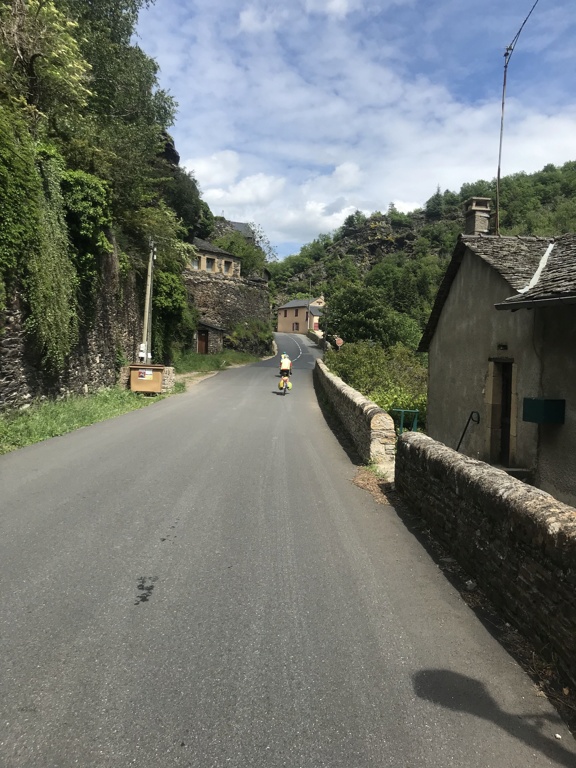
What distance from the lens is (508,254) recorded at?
969 cm

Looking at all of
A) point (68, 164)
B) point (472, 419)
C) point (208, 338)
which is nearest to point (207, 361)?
point (208, 338)

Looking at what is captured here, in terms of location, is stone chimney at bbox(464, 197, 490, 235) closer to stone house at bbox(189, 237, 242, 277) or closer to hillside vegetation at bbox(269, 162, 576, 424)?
hillside vegetation at bbox(269, 162, 576, 424)

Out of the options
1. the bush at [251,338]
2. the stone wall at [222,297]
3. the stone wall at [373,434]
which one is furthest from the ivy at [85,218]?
the bush at [251,338]

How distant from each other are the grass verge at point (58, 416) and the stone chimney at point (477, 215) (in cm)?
1110

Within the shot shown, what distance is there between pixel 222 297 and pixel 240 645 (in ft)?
164

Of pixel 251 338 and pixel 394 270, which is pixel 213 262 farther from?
pixel 394 270

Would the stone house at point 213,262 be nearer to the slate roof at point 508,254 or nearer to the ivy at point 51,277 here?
the ivy at point 51,277

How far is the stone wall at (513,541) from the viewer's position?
3.05 meters

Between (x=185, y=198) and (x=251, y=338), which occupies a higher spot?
(x=185, y=198)

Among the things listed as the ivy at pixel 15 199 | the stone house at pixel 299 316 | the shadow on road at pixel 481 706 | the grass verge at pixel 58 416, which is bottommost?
the shadow on road at pixel 481 706

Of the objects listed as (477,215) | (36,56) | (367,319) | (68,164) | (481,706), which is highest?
(36,56)

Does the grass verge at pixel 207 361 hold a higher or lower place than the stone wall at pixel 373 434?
higher

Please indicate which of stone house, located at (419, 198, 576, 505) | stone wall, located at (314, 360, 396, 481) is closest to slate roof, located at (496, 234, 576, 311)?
stone house, located at (419, 198, 576, 505)

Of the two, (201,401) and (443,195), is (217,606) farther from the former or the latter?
(443,195)
